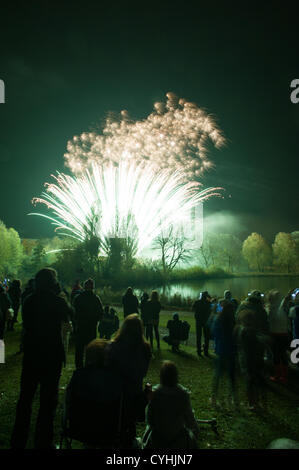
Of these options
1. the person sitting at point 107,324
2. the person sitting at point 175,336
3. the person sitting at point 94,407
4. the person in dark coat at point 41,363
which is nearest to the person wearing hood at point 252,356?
the person sitting at point 94,407

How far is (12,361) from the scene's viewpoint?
8.17 m

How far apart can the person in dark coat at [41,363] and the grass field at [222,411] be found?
0.46m

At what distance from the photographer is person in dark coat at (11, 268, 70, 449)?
3830mm

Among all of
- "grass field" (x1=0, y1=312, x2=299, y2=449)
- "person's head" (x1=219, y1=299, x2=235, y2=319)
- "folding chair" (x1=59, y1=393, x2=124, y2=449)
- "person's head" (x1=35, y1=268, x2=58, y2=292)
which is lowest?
"grass field" (x1=0, y1=312, x2=299, y2=449)

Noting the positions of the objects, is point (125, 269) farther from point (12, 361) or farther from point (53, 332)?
point (53, 332)

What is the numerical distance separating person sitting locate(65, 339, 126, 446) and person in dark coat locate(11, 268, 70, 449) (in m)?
0.75

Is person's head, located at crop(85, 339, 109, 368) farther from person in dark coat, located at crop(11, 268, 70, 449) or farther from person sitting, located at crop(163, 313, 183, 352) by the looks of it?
person sitting, located at crop(163, 313, 183, 352)

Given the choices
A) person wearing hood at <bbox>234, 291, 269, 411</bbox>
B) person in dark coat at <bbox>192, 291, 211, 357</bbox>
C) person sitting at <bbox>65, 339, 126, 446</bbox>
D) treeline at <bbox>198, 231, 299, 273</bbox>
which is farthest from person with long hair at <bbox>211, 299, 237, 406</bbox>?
treeline at <bbox>198, 231, 299, 273</bbox>

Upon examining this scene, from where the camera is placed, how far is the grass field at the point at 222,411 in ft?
14.5

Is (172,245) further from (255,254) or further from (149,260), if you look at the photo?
(255,254)

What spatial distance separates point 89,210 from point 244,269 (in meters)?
63.8

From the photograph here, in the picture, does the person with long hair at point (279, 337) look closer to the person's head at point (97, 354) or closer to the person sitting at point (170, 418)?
the person sitting at point (170, 418)

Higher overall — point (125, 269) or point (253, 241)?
point (253, 241)

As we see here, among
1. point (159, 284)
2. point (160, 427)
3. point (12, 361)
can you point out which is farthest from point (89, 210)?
point (160, 427)
